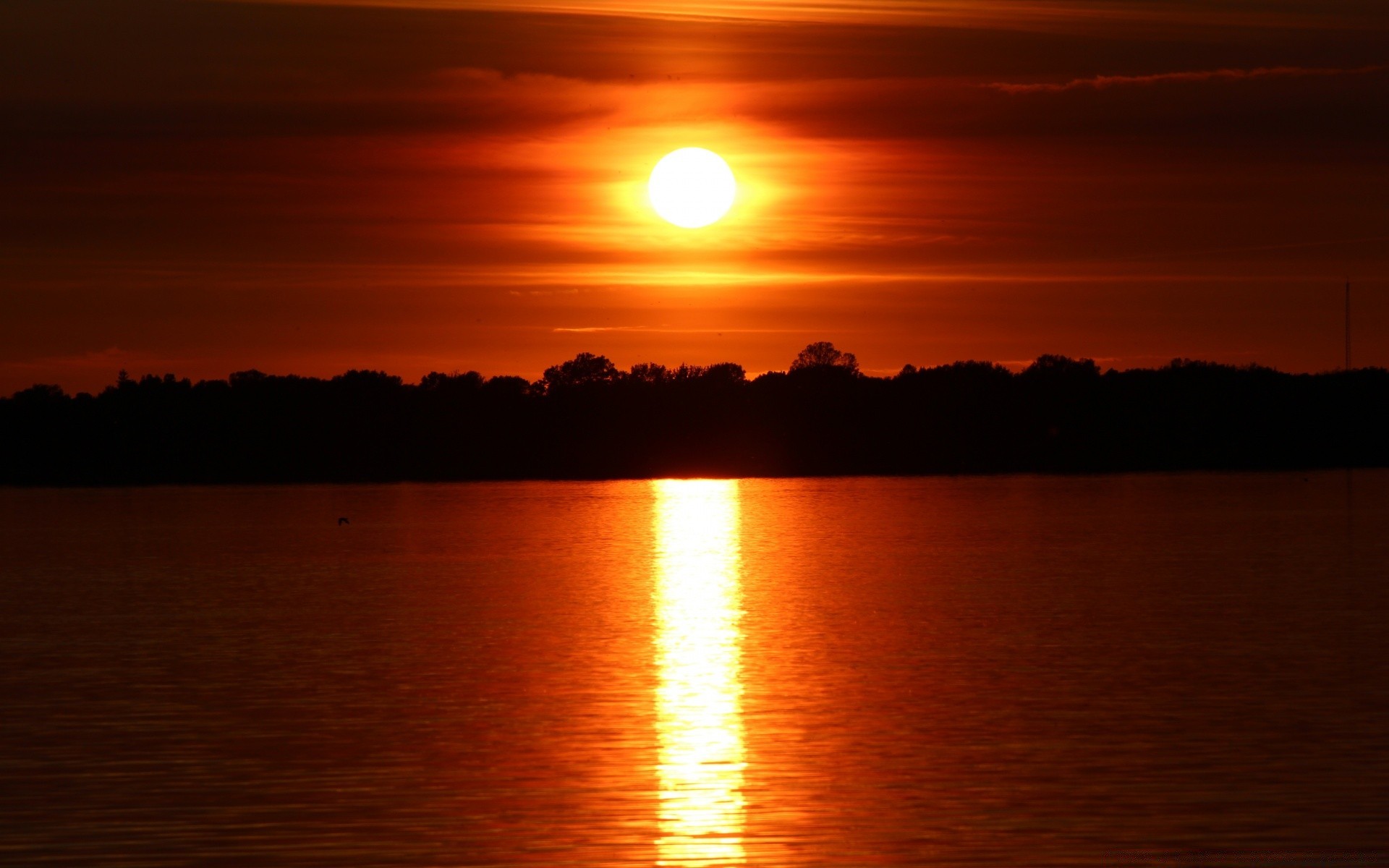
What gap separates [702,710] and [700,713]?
1.08ft

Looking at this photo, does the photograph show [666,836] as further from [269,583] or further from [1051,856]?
[269,583]

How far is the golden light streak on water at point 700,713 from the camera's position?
1973 cm

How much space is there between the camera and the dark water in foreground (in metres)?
20.0

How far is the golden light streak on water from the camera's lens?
19.7 meters

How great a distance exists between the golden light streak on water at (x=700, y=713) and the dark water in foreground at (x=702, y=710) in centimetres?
11

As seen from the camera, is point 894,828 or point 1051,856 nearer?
point 1051,856

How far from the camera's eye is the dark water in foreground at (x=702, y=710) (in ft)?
65.5

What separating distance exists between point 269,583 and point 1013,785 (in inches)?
1560

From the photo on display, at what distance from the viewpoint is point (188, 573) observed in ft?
203

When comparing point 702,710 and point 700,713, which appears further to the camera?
point 702,710

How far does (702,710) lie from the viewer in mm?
28938

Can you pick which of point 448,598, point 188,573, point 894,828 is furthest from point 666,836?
point 188,573

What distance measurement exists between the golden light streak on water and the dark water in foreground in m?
0.11

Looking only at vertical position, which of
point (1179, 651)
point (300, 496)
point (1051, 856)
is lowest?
point (1051, 856)
